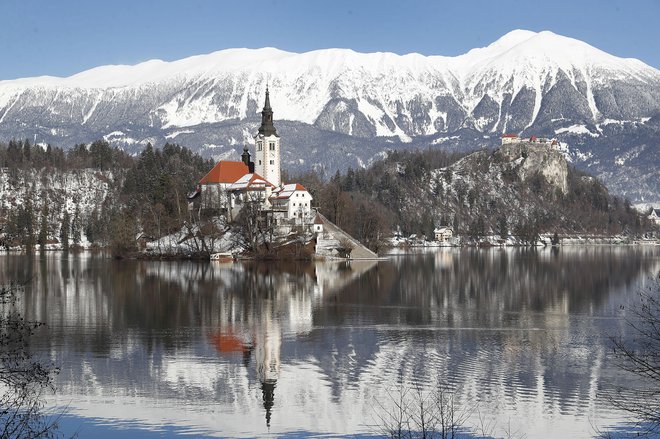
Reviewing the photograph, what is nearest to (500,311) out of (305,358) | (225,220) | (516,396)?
(305,358)

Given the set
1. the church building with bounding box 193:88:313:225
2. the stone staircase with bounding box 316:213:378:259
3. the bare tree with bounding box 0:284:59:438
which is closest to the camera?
the bare tree with bounding box 0:284:59:438

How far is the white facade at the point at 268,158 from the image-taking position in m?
149

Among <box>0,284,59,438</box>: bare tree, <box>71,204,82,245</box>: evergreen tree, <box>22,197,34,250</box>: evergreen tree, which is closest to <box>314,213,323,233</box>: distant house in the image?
<box>22,197,34,250</box>: evergreen tree

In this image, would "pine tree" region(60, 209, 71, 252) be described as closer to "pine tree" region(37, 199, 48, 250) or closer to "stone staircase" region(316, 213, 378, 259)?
"pine tree" region(37, 199, 48, 250)

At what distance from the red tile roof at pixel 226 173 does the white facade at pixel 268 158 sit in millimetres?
2857

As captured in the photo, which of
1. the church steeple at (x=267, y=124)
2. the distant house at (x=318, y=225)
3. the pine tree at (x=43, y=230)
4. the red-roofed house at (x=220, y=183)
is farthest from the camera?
the pine tree at (x=43, y=230)

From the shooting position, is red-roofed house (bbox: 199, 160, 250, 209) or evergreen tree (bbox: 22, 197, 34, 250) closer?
red-roofed house (bbox: 199, 160, 250, 209)

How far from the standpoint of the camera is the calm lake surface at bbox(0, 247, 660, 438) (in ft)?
97.3

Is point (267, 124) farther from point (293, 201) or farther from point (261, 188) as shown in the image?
point (293, 201)

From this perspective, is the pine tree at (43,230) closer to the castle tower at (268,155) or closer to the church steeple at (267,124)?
the castle tower at (268,155)

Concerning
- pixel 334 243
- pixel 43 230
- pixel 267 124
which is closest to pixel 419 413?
pixel 334 243

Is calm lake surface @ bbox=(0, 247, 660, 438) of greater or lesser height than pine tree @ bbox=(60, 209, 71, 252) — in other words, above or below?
below

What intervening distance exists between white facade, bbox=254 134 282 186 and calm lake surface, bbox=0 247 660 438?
7196cm

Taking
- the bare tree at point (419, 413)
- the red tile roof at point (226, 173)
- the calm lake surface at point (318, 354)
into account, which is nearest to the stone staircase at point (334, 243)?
the red tile roof at point (226, 173)
